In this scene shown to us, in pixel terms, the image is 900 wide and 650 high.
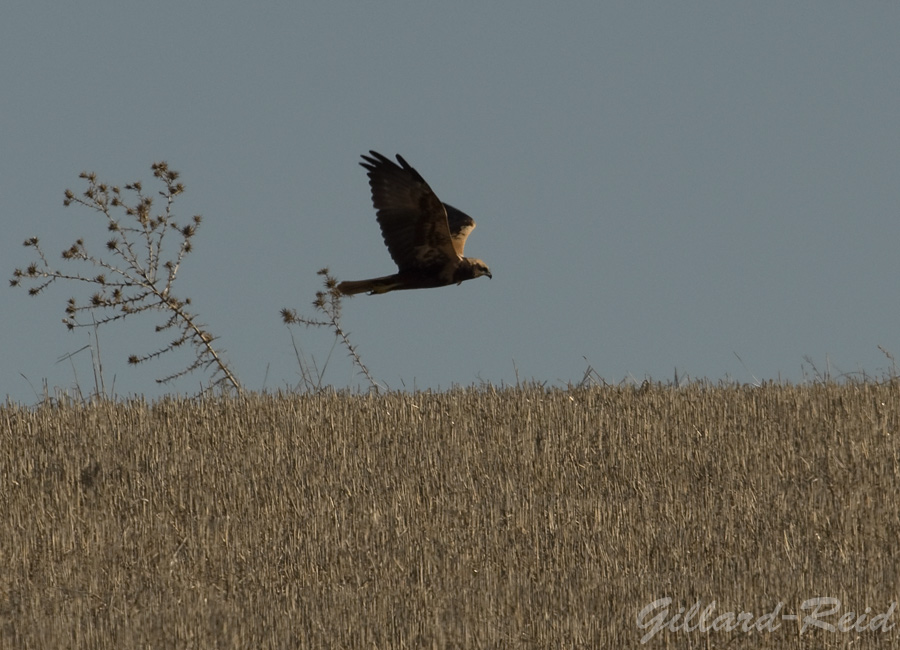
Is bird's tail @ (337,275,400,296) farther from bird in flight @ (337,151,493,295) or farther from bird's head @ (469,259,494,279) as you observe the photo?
bird's head @ (469,259,494,279)

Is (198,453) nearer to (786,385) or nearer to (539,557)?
(539,557)

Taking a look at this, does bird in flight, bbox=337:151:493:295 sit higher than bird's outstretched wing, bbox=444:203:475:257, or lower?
lower

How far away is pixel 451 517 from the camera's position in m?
8.78

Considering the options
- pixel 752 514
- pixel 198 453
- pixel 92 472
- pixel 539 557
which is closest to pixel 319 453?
pixel 198 453

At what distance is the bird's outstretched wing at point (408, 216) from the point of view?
35.4ft

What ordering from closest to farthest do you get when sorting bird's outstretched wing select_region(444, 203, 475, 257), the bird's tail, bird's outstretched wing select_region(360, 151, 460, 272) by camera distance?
bird's outstretched wing select_region(360, 151, 460, 272) → the bird's tail → bird's outstretched wing select_region(444, 203, 475, 257)

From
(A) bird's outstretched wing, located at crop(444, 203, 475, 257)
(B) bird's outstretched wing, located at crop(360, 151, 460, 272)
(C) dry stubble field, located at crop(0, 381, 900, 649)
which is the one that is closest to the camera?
(C) dry stubble field, located at crop(0, 381, 900, 649)

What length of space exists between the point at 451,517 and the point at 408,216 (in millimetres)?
3376

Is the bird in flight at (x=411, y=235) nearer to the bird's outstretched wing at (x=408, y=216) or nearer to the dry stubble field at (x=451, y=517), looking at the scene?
the bird's outstretched wing at (x=408, y=216)

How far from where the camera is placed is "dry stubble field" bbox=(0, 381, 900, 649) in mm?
6797

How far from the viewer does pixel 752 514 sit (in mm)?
8672

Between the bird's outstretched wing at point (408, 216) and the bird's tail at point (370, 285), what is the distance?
0.19 metres

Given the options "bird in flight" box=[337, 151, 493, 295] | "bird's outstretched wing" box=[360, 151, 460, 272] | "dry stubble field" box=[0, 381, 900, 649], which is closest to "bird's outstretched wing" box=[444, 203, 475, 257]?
"bird in flight" box=[337, 151, 493, 295]

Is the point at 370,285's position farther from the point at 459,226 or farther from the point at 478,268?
the point at 459,226
